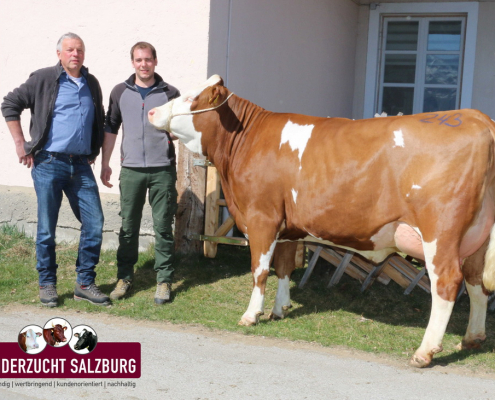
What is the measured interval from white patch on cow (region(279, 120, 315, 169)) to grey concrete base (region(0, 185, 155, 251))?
275 centimetres

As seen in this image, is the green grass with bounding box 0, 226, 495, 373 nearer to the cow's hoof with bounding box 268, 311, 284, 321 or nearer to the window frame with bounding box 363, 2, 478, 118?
the cow's hoof with bounding box 268, 311, 284, 321

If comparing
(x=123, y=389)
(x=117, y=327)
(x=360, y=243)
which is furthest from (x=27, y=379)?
(x=360, y=243)

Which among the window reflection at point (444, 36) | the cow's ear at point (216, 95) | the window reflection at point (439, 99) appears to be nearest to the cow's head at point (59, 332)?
the cow's ear at point (216, 95)

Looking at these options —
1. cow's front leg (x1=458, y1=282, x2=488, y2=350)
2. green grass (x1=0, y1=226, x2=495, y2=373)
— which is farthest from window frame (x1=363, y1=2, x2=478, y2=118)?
cow's front leg (x1=458, y1=282, x2=488, y2=350)

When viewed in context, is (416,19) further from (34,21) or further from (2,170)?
(2,170)

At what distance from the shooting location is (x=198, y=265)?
6.98 m

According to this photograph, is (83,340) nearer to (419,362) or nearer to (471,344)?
(419,362)

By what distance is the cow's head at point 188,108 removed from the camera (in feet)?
16.9

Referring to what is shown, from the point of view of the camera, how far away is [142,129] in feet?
19.0

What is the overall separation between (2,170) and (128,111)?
304 centimetres

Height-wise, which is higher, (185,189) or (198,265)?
(185,189)

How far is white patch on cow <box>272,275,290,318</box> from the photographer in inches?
216

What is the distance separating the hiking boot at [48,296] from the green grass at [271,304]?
4.1 inches

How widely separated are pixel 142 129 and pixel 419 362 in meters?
3.13
